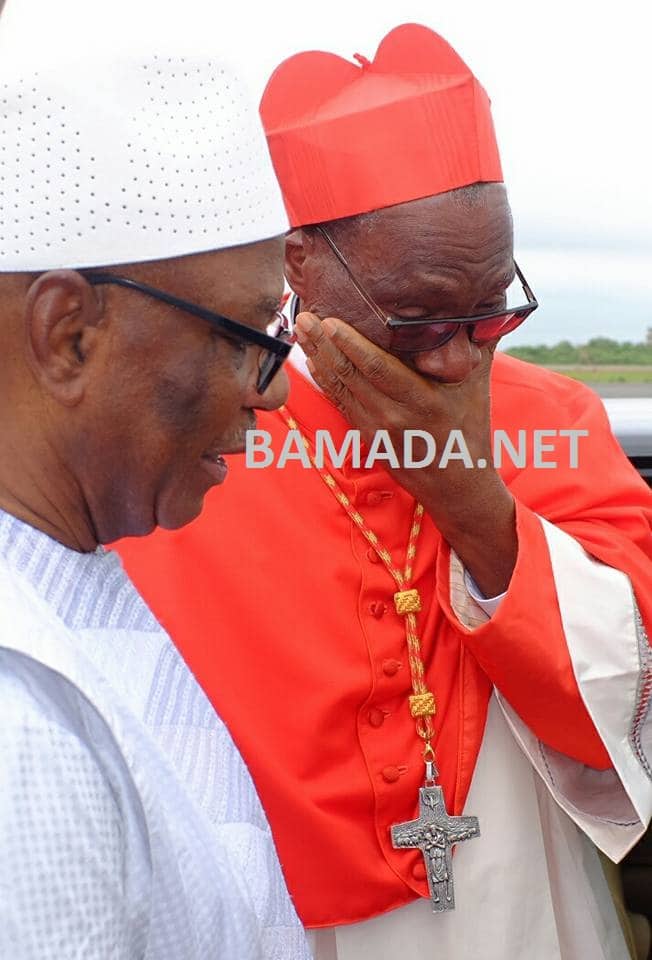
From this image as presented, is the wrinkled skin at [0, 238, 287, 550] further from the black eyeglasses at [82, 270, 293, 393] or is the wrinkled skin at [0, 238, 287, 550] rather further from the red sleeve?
the red sleeve

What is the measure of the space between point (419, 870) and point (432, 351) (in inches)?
36.4

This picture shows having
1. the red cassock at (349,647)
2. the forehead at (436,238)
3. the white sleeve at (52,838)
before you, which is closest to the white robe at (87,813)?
the white sleeve at (52,838)

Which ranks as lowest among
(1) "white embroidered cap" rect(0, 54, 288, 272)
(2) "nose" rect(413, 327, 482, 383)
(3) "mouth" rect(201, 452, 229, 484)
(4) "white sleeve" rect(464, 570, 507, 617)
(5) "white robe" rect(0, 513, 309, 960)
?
(4) "white sleeve" rect(464, 570, 507, 617)

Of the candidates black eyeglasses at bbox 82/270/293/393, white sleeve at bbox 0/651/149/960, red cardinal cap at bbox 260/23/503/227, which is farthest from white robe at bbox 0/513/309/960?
red cardinal cap at bbox 260/23/503/227

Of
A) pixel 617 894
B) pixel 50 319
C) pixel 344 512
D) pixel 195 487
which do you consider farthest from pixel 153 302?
pixel 617 894

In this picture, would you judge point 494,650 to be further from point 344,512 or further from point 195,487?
point 195,487

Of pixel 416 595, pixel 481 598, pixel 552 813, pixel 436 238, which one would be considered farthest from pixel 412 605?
pixel 436 238

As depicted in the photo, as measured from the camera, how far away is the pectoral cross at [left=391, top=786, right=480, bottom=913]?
82.8 inches

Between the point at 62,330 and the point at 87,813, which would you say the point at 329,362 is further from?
the point at 87,813

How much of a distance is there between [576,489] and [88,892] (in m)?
1.55

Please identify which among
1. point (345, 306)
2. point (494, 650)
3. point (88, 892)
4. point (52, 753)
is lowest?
point (494, 650)

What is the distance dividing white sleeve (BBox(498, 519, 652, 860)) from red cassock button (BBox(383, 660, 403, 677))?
0.20m

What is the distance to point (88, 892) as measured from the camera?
0.95 metres

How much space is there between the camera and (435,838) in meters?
2.11
